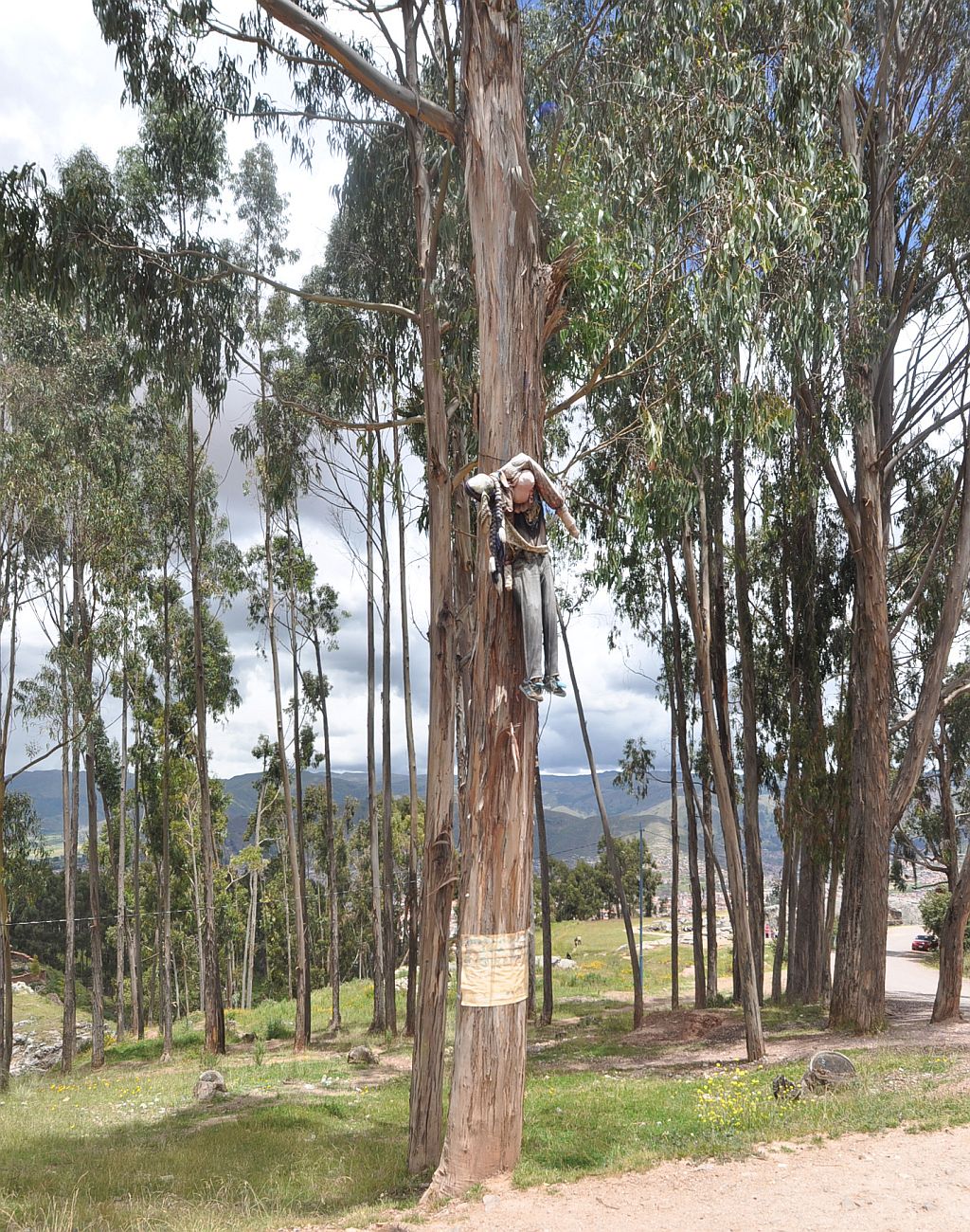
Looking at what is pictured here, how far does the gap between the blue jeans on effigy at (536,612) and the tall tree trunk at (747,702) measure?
9.41 m

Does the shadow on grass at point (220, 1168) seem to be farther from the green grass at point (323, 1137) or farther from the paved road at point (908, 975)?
the paved road at point (908, 975)

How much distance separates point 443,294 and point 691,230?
306 centimetres

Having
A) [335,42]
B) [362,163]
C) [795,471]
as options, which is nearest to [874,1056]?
[795,471]

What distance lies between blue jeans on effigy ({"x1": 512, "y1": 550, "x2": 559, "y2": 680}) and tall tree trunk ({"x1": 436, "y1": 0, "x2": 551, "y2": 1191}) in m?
0.22

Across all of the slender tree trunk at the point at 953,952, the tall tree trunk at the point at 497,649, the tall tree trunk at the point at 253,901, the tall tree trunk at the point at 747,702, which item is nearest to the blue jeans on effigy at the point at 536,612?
the tall tree trunk at the point at 497,649

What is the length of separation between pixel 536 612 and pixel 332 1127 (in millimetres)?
5939

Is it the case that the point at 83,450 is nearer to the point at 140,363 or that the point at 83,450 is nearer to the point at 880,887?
the point at 140,363

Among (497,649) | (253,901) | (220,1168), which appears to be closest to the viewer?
(497,649)

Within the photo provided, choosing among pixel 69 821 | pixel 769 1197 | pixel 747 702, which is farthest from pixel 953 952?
pixel 69 821

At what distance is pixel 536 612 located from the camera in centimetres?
478

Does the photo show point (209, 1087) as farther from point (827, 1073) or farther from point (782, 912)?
point (782, 912)

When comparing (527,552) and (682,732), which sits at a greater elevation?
(527,552)

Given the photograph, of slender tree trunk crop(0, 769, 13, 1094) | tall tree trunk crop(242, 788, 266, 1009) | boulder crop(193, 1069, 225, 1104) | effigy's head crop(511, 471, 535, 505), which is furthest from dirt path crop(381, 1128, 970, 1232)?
tall tree trunk crop(242, 788, 266, 1009)

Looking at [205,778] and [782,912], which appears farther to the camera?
[782,912]
